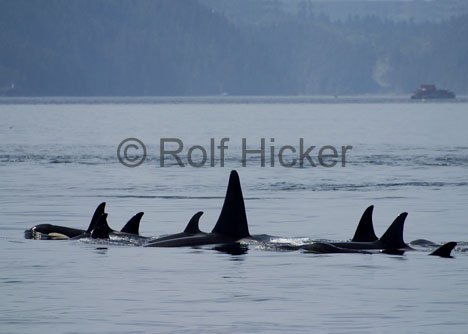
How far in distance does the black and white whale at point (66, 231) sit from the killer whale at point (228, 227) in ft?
3.01

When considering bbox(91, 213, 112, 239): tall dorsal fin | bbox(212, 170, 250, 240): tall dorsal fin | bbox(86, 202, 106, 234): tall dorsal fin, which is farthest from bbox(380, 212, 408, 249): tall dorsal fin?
bbox(86, 202, 106, 234): tall dorsal fin

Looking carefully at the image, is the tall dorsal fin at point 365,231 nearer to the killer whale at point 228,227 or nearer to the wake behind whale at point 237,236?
the wake behind whale at point 237,236

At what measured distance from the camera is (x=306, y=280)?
2423 centimetres

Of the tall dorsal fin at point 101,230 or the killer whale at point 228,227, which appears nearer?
the killer whale at point 228,227

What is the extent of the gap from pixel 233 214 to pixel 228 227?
455 mm

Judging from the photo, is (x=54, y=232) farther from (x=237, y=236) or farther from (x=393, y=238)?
(x=393, y=238)

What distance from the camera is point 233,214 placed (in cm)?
2830

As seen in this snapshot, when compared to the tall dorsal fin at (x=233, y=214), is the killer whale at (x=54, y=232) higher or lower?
lower

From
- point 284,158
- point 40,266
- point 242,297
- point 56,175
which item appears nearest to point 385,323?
point 242,297

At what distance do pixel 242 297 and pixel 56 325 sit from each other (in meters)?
3.44

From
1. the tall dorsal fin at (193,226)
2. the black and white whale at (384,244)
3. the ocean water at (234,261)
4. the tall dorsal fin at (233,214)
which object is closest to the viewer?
the ocean water at (234,261)

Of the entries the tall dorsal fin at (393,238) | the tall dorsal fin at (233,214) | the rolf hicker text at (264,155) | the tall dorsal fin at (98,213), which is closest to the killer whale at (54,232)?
the tall dorsal fin at (98,213)

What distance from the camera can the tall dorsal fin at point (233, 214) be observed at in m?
28.1

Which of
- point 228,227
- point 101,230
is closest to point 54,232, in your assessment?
point 101,230
